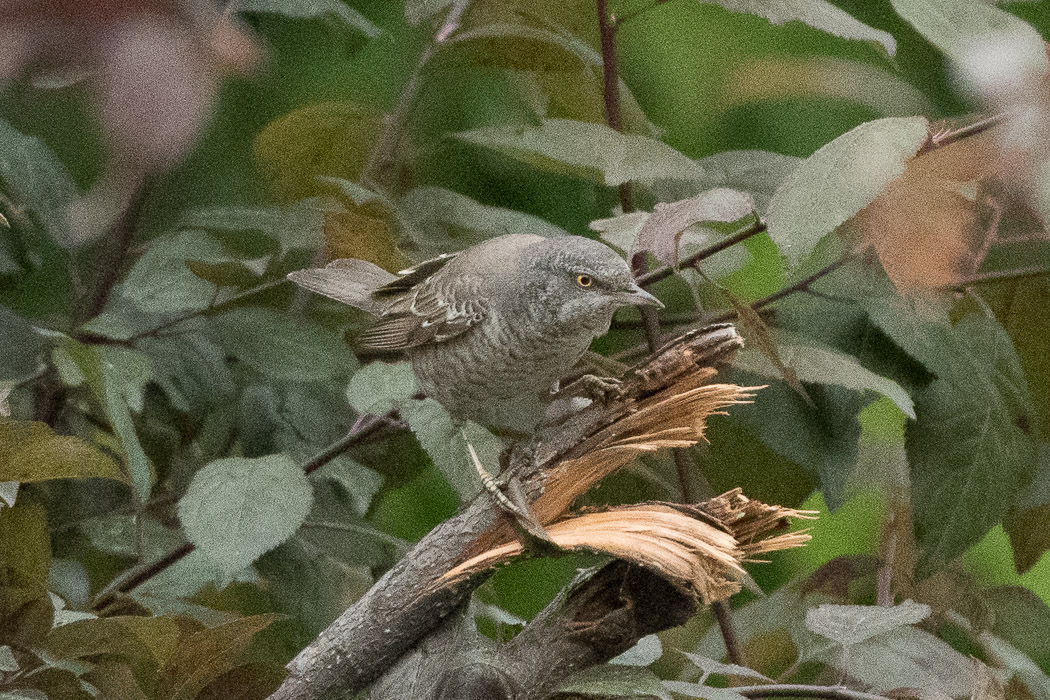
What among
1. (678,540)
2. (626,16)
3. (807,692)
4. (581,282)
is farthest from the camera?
(626,16)

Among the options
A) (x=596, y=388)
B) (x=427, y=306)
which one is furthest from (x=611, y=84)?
(x=596, y=388)

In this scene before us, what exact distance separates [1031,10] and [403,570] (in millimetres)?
832

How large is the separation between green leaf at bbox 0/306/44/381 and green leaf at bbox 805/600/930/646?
2.24ft

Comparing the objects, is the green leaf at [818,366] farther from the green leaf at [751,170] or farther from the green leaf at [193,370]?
the green leaf at [193,370]

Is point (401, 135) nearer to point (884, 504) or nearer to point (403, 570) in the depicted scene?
point (403, 570)

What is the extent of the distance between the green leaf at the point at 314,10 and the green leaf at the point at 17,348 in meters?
0.33

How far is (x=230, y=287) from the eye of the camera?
3.06ft

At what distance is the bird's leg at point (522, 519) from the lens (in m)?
0.57

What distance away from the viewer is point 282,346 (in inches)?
36.3

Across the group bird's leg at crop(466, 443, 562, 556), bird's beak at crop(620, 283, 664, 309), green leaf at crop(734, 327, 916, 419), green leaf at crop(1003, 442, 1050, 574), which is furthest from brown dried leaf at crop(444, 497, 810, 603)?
green leaf at crop(1003, 442, 1050, 574)

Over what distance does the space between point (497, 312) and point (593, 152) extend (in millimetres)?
204

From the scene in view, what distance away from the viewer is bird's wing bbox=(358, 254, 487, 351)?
0.77m

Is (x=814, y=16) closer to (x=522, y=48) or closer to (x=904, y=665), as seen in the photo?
(x=522, y=48)

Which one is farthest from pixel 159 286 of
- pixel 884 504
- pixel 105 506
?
pixel 884 504
